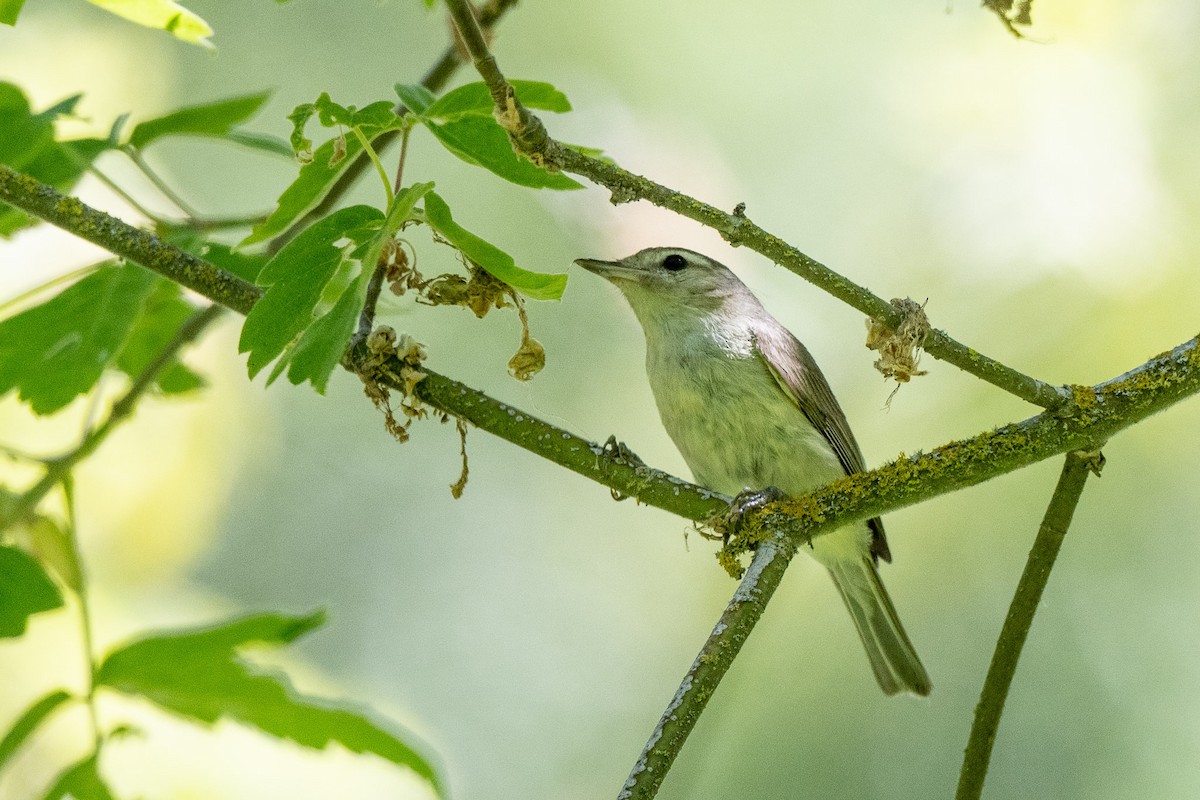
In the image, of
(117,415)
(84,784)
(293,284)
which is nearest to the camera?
(293,284)

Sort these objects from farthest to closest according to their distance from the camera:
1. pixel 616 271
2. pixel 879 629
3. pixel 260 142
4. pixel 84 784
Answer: pixel 879 629, pixel 616 271, pixel 260 142, pixel 84 784

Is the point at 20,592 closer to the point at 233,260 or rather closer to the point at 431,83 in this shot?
the point at 233,260

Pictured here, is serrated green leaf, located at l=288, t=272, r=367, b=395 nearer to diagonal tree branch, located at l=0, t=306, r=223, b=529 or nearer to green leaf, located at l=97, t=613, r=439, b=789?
green leaf, located at l=97, t=613, r=439, b=789

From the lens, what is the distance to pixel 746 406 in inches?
142

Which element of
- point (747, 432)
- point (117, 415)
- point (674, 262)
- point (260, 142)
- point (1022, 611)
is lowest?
point (117, 415)

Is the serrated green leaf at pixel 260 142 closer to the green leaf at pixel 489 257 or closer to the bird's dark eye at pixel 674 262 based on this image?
the green leaf at pixel 489 257

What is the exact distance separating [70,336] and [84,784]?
78cm

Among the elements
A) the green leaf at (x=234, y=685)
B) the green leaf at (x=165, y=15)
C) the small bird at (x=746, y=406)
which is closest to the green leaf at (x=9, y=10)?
the green leaf at (x=165, y=15)

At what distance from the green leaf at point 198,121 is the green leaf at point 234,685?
966mm

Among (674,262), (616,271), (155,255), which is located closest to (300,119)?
(155,255)

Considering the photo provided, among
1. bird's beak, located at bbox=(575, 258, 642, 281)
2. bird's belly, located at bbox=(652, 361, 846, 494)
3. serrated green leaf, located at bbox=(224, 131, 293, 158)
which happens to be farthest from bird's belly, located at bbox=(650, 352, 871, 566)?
serrated green leaf, located at bbox=(224, 131, 293, 158)

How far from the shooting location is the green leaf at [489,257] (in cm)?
170

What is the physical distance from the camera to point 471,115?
1.75 metres

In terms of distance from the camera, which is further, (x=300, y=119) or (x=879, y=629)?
(x=879, y=629)
